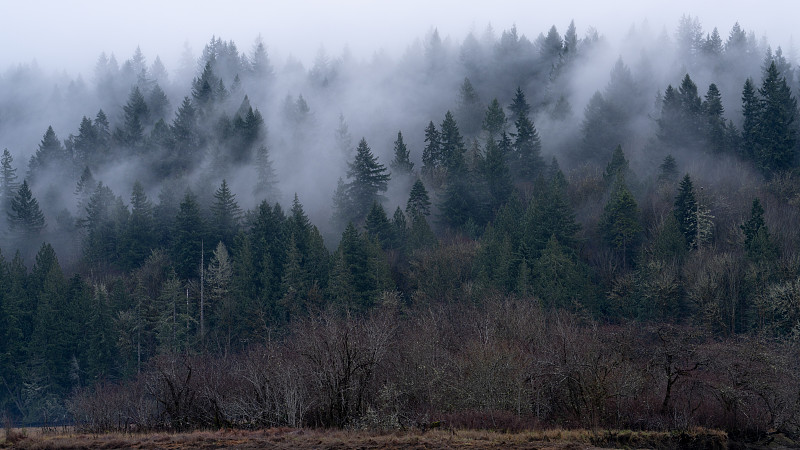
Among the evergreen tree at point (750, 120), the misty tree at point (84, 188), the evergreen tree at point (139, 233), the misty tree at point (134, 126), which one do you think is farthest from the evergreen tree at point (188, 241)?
the evergreen tree at point (750, 120)

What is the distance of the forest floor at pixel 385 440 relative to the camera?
86.4 ft

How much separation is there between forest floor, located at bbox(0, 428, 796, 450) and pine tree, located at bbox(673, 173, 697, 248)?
A: 42.3 meters

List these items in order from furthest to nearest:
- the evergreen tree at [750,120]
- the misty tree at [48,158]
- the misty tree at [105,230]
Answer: the misty tree at [48,158]
the misty tree at [105,230]
the evergreen tree at [750,120]

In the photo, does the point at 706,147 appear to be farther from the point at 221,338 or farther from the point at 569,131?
the point at 221,338

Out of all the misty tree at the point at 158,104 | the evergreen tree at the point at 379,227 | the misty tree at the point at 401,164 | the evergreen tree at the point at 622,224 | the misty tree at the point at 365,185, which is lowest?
the evergreen tree at the point at 622,224

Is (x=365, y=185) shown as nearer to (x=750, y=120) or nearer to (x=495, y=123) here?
(x=495, y=123)

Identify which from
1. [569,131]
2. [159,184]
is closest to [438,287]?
[569,131]

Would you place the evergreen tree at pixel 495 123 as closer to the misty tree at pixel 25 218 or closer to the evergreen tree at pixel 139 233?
the evergreen tree at pixel 139 233

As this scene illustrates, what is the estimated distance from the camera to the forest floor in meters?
26.3

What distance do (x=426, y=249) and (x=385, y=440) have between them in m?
52.2

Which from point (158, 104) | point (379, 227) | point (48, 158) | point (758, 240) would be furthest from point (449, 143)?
point (48, 158)

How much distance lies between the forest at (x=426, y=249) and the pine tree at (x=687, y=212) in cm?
22

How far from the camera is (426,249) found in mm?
78875

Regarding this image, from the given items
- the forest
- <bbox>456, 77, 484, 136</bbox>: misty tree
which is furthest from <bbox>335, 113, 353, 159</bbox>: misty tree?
<bbox>456, 77, 484, 136</bbox>: misty tree
